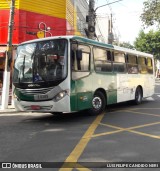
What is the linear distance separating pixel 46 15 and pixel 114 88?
1004 cm

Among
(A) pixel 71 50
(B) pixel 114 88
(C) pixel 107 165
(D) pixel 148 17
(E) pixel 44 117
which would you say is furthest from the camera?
(D) pixel 148 17

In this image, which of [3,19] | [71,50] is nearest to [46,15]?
[3,19]

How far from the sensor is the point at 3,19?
1989 centimetres

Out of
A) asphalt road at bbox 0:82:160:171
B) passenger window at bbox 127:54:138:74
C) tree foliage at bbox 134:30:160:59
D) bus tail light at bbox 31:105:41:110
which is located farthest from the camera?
tree foliage at bbox 134:30:160:59

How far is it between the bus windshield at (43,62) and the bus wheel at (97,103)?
2170mm

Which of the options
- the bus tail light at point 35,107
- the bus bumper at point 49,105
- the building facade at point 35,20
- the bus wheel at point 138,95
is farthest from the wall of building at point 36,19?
the bus tail light at point 35,107

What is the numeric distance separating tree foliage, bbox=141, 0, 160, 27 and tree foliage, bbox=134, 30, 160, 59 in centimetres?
2348

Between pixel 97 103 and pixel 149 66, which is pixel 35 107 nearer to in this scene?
pixel 97 103

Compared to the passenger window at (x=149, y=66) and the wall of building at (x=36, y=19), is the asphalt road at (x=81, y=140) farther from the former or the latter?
the wall of building at (x=36, y=19)

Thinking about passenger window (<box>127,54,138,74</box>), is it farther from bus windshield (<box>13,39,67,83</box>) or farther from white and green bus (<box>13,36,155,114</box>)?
bus windshield (<box>13,39,67,83</box>)

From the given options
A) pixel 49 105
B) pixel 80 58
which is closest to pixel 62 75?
pixel 80 58

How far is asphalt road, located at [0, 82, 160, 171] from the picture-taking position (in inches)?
236

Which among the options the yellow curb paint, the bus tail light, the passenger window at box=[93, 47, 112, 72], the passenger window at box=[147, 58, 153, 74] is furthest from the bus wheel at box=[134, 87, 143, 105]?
the bus tail light

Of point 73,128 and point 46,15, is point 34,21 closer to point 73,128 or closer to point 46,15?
point 46,15
